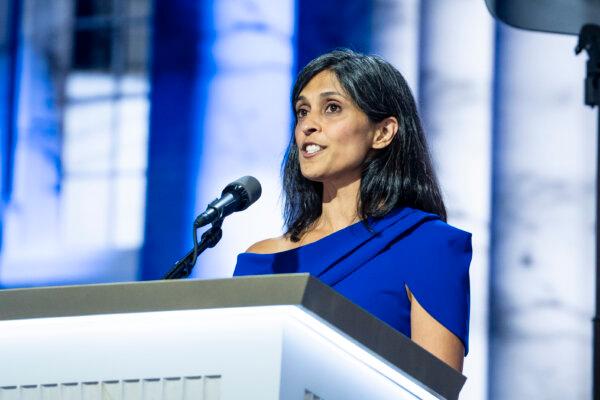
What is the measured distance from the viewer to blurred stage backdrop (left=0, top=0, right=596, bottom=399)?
2.99 m

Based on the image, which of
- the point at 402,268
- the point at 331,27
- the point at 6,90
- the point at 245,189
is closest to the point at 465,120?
the point at 331,27

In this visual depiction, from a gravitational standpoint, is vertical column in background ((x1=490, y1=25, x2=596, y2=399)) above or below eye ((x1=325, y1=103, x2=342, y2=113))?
below

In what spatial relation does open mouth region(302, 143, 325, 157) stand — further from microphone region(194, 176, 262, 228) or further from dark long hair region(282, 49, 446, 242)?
microphone region(194, 176, 262, 228)

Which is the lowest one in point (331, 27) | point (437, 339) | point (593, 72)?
point (437, 339)

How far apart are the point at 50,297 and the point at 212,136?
2.41m

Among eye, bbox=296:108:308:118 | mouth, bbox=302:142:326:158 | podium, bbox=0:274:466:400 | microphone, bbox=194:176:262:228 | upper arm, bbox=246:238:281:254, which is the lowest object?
upper arm, bbox=246:238:281:254

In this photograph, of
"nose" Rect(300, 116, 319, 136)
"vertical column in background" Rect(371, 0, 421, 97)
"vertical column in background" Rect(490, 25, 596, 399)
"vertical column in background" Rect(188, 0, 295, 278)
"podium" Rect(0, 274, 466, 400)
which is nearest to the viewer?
"podium" Rect(0, 274, 466, 400)

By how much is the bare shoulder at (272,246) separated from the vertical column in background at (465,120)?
999 millimetres

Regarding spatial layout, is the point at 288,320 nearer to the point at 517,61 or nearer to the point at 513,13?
the point at 513,13

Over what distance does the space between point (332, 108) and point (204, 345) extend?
102cm

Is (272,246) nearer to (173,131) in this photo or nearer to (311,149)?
(311,149)

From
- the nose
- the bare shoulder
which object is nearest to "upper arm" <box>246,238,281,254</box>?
the bare shoulder

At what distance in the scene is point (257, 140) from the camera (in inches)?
138

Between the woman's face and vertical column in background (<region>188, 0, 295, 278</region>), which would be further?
vertical column in background (<region>188, 0, 295, 278</region>)
